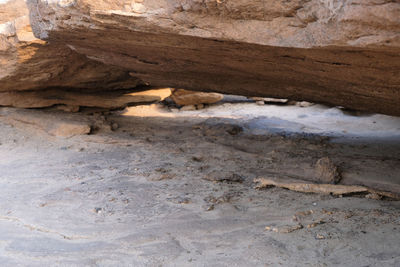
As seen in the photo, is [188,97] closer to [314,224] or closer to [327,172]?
[327,172]

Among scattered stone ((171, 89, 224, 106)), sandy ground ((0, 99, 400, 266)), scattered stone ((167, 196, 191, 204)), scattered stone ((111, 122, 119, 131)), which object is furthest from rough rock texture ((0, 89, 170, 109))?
scattered stone ((167, 196, 191, 204))

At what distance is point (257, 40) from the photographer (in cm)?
237

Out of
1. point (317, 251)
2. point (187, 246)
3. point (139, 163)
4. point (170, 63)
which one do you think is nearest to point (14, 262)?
point (187, 246)

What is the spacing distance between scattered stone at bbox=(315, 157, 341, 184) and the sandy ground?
0.25 feet

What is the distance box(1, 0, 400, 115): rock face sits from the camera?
1.97 metres

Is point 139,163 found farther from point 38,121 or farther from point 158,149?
point 38,121

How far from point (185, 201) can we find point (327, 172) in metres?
1.42

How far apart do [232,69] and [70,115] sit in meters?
3.05

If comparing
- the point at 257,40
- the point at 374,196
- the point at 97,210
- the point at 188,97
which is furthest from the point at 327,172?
the point at 188,97

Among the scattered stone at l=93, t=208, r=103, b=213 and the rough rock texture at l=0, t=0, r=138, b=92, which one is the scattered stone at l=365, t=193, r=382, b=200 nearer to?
the scattered stone at l=93, t=208, r=103, b=213

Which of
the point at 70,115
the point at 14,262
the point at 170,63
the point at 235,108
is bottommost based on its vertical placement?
the point at 235,108

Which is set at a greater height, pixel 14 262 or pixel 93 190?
pixel 14 262

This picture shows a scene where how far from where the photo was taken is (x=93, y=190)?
3.24m

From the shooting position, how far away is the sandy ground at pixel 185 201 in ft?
7.05
